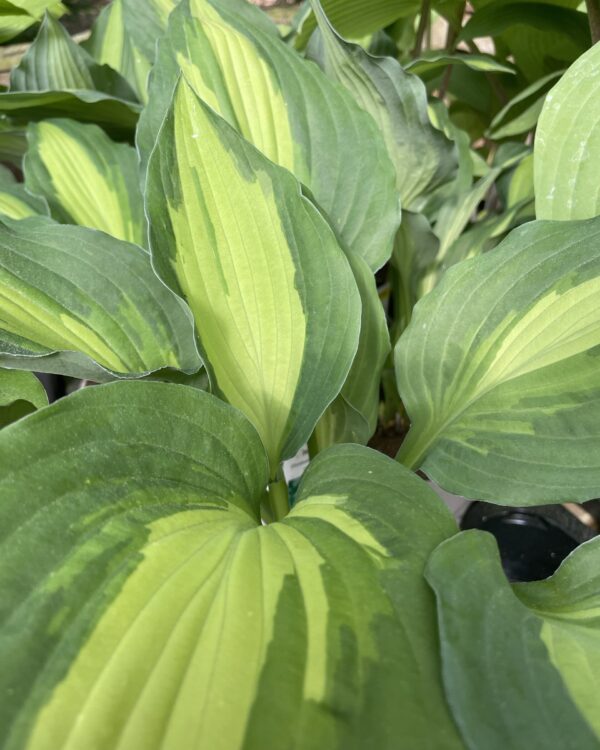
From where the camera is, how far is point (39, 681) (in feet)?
0.76

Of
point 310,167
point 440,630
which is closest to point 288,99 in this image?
point 310,167

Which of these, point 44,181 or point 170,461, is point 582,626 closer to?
point 170,461

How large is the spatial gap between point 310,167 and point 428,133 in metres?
0.13

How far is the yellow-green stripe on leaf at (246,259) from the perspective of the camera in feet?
1.47

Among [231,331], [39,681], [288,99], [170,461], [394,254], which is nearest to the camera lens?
[39,681]

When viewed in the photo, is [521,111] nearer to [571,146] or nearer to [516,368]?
[571,146]

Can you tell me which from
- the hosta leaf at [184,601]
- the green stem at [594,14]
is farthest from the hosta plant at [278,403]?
the green stem at [594,14]

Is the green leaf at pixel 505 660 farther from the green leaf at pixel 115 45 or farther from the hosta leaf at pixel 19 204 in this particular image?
the green leaf at pixel 115 45

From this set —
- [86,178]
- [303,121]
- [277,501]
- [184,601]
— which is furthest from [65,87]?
[184,601]

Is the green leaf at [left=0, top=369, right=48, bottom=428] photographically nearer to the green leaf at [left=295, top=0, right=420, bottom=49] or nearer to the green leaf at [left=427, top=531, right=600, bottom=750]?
the green leaf at [left=427, top=531, right=600, bottom=750]

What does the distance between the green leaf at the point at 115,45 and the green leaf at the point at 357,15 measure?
0.23m

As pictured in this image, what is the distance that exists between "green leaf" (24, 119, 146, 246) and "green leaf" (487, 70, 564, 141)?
0.50 m

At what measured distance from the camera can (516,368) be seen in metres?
0.47

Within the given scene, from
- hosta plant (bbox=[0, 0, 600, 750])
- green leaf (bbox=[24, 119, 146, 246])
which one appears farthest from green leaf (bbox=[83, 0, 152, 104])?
green leaf (bbox=[24, 119, 146, 246])
